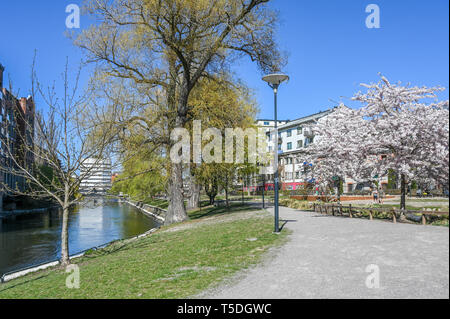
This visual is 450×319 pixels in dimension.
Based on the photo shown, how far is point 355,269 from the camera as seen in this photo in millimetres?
7508

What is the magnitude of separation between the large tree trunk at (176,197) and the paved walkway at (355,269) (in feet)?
43.1

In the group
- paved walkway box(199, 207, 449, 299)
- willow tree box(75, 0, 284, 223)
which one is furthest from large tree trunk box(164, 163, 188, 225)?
paved walkway box(199, 207, 449, 299)

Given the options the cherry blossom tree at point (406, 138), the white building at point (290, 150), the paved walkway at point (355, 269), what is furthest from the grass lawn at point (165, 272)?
the white building at point (290, 150)

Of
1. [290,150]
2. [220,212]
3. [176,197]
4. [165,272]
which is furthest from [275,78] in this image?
[290,150]

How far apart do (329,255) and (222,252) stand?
341 cm

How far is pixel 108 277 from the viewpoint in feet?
33.6

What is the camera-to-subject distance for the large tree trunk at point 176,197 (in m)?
23.1

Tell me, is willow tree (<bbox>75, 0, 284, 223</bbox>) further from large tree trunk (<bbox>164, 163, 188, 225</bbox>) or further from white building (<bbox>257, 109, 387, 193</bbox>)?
white building (<bbox>257, 109, 387, 193</bbox>)

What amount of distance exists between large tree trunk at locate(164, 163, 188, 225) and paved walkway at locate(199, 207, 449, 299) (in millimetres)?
13149

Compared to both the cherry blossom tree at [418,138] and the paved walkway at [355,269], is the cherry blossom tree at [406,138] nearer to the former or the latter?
the cherry blossom tree at [418,138]

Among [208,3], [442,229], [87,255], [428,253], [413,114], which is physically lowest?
[87,255]

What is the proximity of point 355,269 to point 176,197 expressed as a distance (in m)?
17.4

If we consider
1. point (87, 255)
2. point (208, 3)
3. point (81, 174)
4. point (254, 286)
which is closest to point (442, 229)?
point (254, 286)
